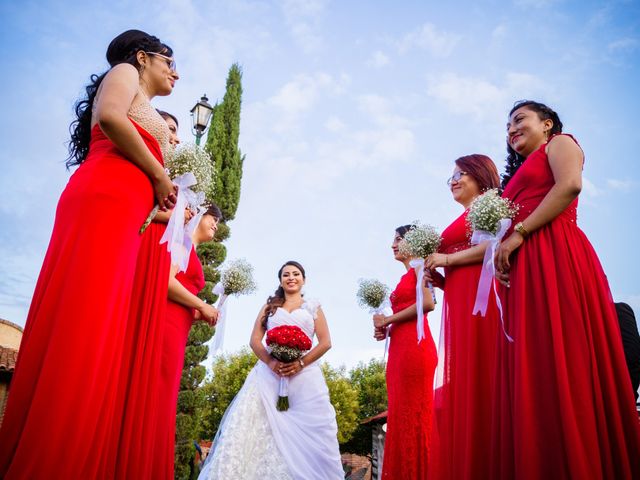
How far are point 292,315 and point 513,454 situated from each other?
4.49 m

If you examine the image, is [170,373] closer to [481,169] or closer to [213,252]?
[481,169]

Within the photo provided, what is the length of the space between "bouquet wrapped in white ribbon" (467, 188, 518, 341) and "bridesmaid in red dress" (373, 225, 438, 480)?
228 centimetres

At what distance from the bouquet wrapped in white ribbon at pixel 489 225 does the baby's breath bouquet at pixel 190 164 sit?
6.83ft

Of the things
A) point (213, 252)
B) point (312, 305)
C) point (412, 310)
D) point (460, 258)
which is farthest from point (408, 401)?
point (213, 252)

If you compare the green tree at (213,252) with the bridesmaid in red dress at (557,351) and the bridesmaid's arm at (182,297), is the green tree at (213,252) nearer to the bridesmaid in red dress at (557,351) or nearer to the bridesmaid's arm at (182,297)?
the bridesmaid's arm at (182,297)

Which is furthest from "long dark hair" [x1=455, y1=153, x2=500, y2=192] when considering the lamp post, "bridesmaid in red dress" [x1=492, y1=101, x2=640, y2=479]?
the lamp post

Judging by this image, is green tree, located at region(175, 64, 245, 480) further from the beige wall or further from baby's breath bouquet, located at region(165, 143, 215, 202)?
the beige wall

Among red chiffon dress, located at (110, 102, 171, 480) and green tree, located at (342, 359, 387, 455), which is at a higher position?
green tree, located at (342, 359, 387, 455)

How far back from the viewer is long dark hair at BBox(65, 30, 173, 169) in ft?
10.4

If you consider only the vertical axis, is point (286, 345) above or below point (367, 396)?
below

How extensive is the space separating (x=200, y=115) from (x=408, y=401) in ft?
24.6

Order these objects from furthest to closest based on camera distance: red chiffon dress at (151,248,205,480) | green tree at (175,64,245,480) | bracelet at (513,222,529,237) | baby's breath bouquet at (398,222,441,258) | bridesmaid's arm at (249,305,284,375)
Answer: green tree at (175,64,245,480)
bridesmaid's arm at (249,305,284,375)
baby's breath bouquet at (398,222,441,258)
red chiffon dress at (151,248,205,480)
bracelet at (513,222,529,237)

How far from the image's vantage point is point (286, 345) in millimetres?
5977

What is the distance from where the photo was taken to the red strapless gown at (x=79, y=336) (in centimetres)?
193
